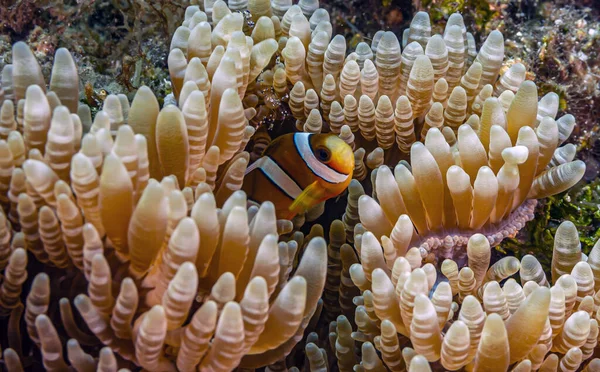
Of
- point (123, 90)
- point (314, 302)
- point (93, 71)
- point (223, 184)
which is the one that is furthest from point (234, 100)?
point (93, 71)

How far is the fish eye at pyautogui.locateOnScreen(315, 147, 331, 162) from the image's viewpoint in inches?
98.7

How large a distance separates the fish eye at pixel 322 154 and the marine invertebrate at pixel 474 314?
0.47 metres

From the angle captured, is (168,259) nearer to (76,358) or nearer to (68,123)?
(76,358)

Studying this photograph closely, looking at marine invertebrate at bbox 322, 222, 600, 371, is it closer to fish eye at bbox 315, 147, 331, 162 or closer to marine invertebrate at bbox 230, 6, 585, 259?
marine invertebrate at bbox 230, 6, 585, 259

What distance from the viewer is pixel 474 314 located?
6.17 feet

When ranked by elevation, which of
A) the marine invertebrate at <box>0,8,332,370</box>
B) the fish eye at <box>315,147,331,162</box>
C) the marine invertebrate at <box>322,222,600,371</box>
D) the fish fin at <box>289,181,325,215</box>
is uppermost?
the marine invertebrate at <box>0,8,332,370</box>

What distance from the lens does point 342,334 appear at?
2.34 m

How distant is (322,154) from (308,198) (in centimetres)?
23

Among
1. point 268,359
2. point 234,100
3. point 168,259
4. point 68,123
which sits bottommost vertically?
point 268,359

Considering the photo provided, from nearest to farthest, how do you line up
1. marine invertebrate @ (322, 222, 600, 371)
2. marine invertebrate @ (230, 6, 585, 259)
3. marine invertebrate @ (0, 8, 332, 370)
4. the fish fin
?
marine invertebrate @ (0, 8, 332, 370) < marine invertebrate @ (322, 222, 600, 371) < marine invertebrate @ (230, 6, 585, 259) < the fish fin

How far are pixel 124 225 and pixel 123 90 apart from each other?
1.80 metres

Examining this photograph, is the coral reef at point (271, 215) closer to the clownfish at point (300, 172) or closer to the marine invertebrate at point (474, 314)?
the marine invertebrate at point (474, 314)

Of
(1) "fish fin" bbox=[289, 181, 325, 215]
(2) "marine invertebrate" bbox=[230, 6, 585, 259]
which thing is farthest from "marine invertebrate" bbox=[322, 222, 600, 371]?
(1) "fish fin" bbox=[289, 181, 325, 215]

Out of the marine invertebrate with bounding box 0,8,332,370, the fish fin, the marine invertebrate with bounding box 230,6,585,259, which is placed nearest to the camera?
the marine invertebrate with bounding box 0,8,332,370
